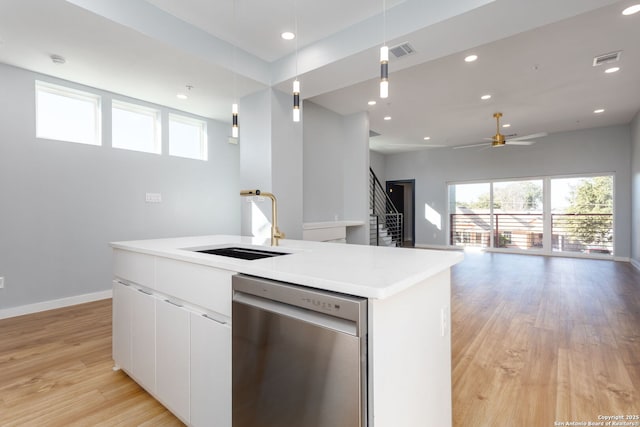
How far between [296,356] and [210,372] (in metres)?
0.63

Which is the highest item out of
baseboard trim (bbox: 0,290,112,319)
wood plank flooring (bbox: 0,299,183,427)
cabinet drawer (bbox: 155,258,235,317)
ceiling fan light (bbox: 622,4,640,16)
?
ceiling fan light (bbox: 622,4,640,16)

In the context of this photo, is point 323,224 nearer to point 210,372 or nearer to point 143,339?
point 143,339

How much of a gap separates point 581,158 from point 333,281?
8.90 meters

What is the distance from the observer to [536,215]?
25.7 ft

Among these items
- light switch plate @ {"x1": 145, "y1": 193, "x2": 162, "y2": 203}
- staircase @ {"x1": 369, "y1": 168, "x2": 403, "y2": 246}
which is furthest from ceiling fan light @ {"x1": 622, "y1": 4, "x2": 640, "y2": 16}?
light switch plate @ {"x1": 145, "y1": 193, "x2": 162, "y2": 203}

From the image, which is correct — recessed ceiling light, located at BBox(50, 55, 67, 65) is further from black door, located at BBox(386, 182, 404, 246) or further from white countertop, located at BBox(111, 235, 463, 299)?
black door, located at BBox(386, 182, 404, 246)

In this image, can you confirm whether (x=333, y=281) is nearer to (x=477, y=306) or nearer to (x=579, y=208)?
(x=477, y=306)

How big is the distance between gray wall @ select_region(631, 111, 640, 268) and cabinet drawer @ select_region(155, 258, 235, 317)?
7.93 metres

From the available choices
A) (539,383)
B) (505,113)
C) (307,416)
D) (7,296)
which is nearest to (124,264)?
(307,416)

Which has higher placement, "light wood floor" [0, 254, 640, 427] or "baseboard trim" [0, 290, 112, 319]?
"baseboard trim" [0, 290, 112, 319]

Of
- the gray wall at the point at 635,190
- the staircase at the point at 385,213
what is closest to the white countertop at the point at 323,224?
the staircase at the point at 385,213

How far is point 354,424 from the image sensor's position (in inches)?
36.1

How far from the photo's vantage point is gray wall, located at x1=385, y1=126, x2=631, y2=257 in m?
6.79

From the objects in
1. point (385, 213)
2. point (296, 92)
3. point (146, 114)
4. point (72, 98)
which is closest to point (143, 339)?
point (296, 92)
